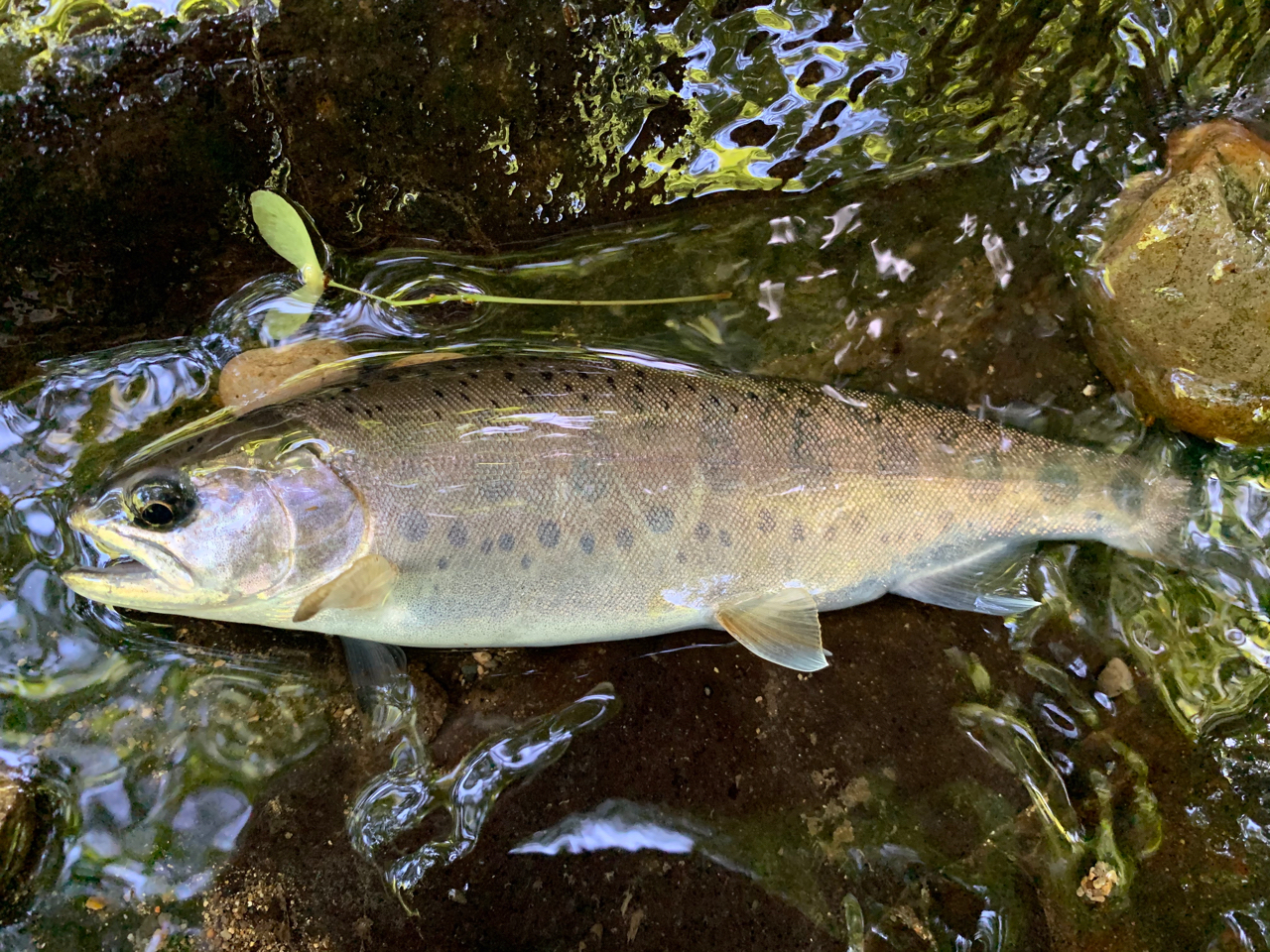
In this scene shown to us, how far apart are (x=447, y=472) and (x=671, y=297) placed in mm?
1077

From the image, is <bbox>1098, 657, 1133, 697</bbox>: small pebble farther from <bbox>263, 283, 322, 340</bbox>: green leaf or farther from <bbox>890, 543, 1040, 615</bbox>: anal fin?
<bbox>263, 283, 322, 340</bbox>: green leaf

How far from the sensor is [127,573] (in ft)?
7.32

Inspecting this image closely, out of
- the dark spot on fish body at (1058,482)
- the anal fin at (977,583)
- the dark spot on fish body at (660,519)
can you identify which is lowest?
the anal fin at (977,583)

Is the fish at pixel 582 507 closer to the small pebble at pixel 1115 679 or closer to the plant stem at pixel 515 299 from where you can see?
the plant stem at pixel 515 299

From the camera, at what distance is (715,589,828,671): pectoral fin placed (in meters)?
2.47

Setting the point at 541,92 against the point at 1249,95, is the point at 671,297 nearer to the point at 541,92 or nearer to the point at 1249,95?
the point at 541,92

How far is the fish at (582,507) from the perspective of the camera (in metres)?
2.26

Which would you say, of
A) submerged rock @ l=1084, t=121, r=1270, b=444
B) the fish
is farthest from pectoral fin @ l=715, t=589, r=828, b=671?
submerged rock @ l=1084, t=121, r=1270, b=444

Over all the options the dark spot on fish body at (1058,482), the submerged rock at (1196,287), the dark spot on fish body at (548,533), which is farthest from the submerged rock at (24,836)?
the submerged rock at (1196,287)

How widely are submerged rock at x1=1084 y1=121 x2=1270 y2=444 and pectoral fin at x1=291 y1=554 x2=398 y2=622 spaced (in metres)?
2.70

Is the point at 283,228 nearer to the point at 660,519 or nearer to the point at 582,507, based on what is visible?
the point at 582,507

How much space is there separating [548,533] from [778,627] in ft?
2.70

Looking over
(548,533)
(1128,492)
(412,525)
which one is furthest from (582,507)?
(1128,492)

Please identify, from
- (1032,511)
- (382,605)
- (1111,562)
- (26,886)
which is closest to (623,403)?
(382,605)
